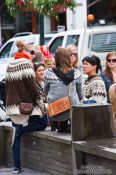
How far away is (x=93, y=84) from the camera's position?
9250 millimetres

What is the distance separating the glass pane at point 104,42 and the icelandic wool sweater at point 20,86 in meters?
8.10

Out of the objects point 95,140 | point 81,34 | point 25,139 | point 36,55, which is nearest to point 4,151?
point 25,139

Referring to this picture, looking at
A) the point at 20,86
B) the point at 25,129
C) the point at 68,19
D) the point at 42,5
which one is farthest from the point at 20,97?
the point at 68,19

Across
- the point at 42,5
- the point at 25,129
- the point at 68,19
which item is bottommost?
the point at 25,129

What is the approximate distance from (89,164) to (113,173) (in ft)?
1.75

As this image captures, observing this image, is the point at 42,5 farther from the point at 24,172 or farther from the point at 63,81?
the point at 24,172

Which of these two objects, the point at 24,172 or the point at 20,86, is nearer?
the point at 20,86

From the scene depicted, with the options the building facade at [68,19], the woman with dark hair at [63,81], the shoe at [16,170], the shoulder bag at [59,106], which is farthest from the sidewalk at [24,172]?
the building facade at [68,19]

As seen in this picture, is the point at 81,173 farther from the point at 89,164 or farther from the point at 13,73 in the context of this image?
the point at 13,73

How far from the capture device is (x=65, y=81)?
897 centimetres

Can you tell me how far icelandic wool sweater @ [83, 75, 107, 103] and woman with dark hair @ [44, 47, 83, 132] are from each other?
0.54 feet

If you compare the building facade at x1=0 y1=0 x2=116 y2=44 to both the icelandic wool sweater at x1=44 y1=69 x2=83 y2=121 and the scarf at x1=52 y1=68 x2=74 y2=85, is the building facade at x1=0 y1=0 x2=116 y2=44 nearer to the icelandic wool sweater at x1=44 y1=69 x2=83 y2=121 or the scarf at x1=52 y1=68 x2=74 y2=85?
the icelandic wool sweater at x1=44 y1=69 x2=83 y2=121

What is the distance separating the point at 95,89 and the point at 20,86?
3.34 feet

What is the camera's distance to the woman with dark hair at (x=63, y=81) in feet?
29.4
